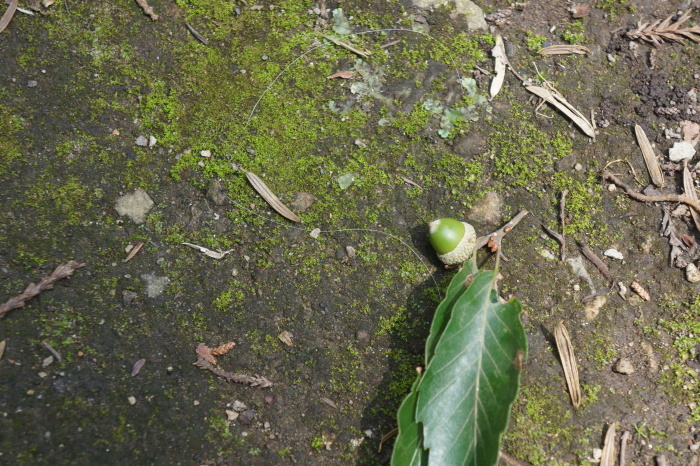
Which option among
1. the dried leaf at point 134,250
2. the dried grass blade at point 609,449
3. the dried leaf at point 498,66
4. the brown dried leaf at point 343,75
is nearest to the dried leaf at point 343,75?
the brown dried leaf at point 343,75

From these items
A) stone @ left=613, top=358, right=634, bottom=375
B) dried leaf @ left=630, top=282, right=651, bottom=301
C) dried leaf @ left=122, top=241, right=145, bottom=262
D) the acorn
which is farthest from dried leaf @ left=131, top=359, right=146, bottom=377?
dried leaf @ left=630, top=282, right=651, bottom=301

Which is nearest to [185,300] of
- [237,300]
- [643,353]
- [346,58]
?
[237,300]

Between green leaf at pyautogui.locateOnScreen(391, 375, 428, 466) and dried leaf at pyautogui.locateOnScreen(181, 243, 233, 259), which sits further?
dried leaf at pyautogui.locateOnScreen(181, 243, 233, 259)

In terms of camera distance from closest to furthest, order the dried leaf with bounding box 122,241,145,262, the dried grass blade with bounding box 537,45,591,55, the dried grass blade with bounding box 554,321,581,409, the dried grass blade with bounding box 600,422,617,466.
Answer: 1. the dried grass blade with bounding box 600,422,617,466
2. the dried grass blade with bounding box 554,321,581,409
3. the dried leaf with bounding box 122,241,145,262
4. the dried grass blade with bounding box 537,45,591,55

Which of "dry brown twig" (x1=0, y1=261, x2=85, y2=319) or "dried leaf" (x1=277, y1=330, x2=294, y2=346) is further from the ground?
"dry brown twig" (x1=0, y1=261, x2=85, y2=319)

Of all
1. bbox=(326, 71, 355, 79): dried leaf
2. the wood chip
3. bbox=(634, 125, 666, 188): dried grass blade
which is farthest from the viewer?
bbox=(326, 71, 355, 79): dried leaf

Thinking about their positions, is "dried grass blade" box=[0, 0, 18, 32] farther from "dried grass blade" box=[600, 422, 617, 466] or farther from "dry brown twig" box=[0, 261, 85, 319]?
"dried grass blade" box=[600, 422, 617, 466]

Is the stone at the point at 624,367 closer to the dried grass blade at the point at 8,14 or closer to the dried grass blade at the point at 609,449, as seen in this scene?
the dried grass blade at the point at 609,449

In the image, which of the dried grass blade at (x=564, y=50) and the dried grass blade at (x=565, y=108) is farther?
the dried grass blade at (x=564, y=50)

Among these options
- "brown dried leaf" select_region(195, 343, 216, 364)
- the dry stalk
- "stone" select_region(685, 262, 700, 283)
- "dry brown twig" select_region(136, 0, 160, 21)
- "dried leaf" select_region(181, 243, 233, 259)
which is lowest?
"brown dried leaf" select_region(195, 343, 216, 364)
